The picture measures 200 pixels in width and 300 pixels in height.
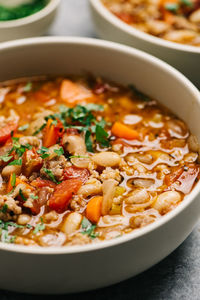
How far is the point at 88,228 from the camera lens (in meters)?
2.79

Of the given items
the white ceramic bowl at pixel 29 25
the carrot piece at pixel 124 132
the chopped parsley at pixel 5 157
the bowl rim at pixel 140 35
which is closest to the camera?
the chopped parsley at pixel 5 157

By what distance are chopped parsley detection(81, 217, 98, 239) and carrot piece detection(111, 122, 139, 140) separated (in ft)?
2.31

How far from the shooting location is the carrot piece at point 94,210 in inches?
111

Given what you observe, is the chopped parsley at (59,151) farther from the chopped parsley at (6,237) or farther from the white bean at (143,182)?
the chopped parsley at (6,237)

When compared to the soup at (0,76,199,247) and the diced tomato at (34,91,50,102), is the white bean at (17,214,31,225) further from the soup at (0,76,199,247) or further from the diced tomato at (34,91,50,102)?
the diced tomato at (34,91,50,102)

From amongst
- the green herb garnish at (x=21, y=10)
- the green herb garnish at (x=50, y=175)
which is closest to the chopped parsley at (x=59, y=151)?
the green herb garnish at (x=50, y=175)

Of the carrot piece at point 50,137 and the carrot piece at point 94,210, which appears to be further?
the carrot piece at point 50,137

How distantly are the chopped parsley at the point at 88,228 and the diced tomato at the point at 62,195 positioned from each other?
14cm

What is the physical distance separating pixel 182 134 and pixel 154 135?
174 mm

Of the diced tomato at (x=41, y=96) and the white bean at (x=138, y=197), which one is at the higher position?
the white bean at (x=138, y=197)

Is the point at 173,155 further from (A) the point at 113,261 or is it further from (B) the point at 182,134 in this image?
(A) the point at 113,261

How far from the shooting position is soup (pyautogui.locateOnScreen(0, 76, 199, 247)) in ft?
9.21

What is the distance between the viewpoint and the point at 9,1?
4.62 metres

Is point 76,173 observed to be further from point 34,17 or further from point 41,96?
point 34,17
